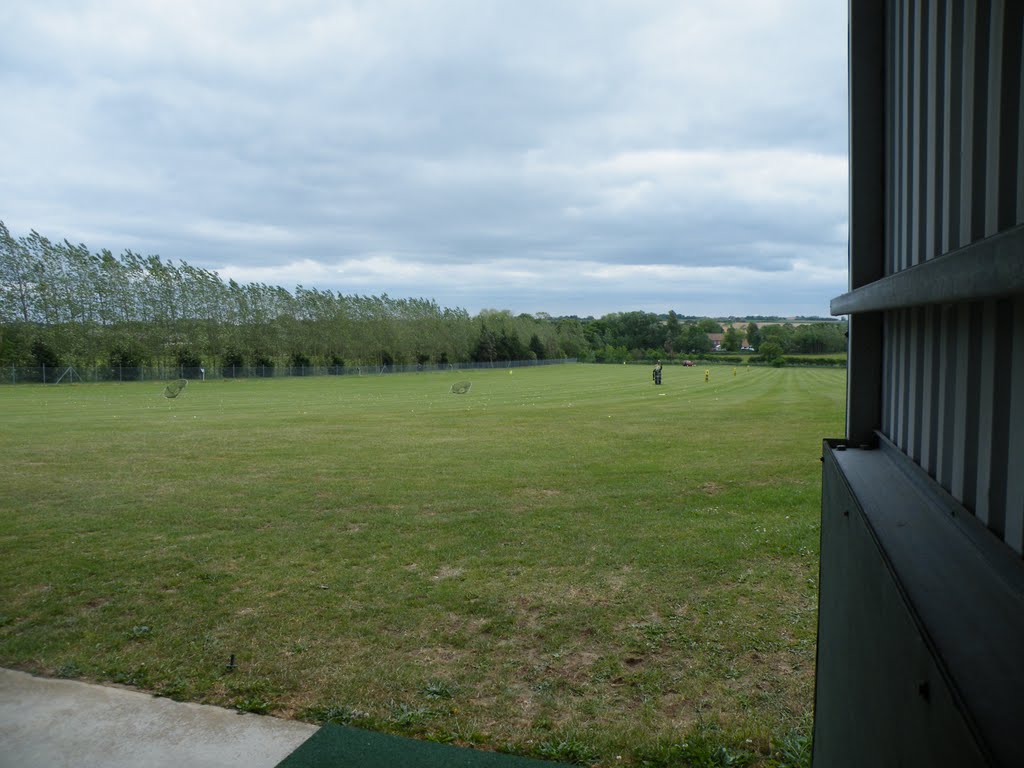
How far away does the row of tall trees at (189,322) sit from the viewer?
50.3 meters

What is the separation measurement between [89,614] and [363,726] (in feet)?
10.8

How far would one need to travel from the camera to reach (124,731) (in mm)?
4098

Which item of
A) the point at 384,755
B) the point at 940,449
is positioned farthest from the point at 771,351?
the point at 940,449

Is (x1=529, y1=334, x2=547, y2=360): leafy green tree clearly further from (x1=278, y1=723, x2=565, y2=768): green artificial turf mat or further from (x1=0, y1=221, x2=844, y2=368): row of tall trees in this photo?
(x1=278, y1=723, x2=565, y2=768): green artificial turf mat

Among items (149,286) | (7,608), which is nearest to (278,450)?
(7,608)

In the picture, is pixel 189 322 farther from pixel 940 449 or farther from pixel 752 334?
pixel 752 334

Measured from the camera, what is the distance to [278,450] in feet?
53.6

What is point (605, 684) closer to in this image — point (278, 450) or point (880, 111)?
point (880, 111)

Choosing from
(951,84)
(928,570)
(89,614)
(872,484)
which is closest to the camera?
(928,570)

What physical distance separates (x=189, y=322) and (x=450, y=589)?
6124 cm

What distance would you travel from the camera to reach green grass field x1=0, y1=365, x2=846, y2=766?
4500 millimetres

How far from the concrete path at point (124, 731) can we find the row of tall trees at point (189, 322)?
37649mm

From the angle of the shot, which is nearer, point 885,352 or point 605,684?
point 885,352

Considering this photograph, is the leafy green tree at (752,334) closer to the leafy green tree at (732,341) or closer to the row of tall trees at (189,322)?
the leafy green tree at (732,341)
